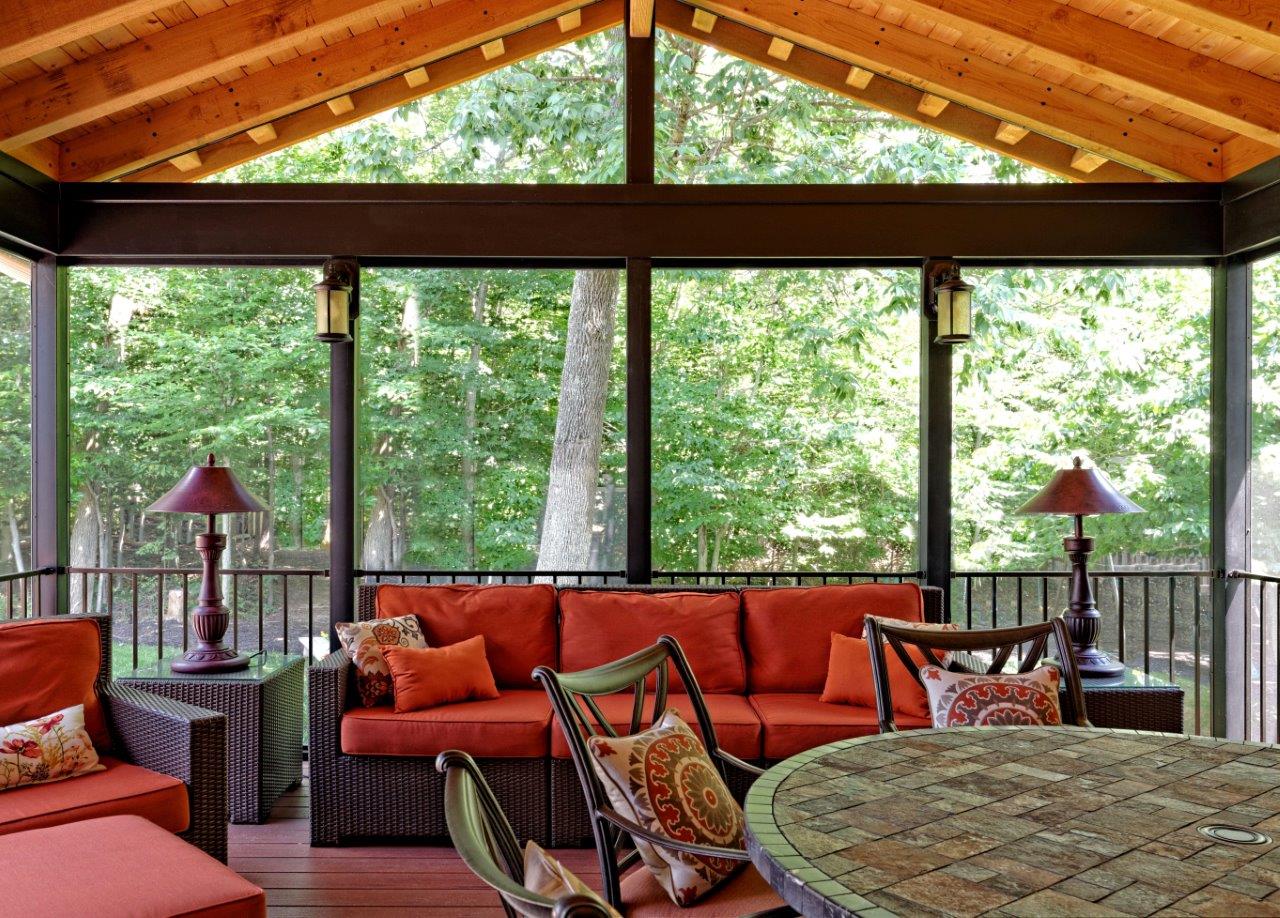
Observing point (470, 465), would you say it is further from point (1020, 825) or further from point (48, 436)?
point (1020, 825)

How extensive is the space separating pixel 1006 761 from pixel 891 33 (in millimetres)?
3376

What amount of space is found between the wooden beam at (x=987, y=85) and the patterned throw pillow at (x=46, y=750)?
3.75 m

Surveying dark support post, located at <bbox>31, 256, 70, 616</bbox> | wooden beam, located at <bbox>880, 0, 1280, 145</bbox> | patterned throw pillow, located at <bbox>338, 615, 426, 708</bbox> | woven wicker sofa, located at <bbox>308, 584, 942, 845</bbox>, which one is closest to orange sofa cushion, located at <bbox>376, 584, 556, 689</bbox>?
woven wicker sofa, located at <bbox>308, 584, 942, 845</bbox>

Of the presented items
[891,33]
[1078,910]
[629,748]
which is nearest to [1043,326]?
[891,33]

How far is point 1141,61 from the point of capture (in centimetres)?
378

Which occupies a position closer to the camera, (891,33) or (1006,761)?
(1006,761)

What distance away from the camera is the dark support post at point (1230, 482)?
14.4 feet

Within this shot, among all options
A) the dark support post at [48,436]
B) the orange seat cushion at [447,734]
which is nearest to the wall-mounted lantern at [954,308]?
the orange seat cushion at [447,734]

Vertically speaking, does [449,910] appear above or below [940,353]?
below

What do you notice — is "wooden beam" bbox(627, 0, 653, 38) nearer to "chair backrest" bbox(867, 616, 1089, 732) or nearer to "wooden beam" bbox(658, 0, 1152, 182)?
"wooden beam" bbox(658, 0, 1152, 182)

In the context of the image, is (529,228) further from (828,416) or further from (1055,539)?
(1055,539)

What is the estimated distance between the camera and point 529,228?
4.46 meters

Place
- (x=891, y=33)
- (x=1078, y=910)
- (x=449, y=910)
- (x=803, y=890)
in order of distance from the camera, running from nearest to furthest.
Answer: (x=1078, y=910) → (x=803, y=890) → (x=449, y=910) → (x=891, y=33)

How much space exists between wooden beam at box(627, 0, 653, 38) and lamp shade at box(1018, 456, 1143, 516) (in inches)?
103
